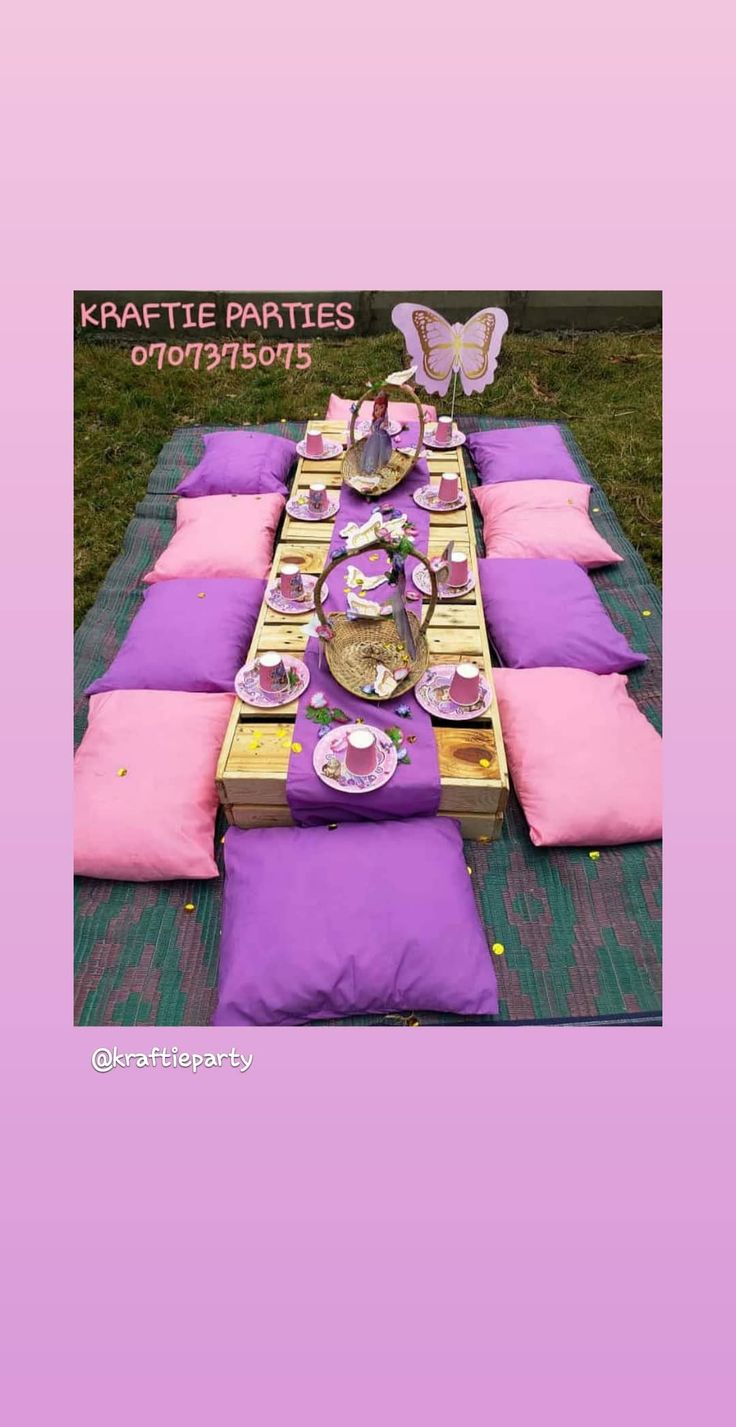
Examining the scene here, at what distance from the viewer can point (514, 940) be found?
106 inches

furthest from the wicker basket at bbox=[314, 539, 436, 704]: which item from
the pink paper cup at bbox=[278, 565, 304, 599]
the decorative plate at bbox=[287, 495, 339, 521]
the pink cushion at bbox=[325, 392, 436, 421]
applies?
the pink cushion at bbox=[325, 392, 436, 421]

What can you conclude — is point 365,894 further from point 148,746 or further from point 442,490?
point 442,490

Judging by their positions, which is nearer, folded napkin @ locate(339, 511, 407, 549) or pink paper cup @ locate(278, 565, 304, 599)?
folded napkin @ locate(339, 511, 407, 549)

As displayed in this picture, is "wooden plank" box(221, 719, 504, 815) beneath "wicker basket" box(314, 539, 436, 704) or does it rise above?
beneath

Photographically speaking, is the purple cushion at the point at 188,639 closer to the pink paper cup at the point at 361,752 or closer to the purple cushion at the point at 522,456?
the pink paper cup at the point at 361,752

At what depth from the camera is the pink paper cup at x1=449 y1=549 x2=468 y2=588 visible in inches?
140

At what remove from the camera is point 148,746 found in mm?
2912

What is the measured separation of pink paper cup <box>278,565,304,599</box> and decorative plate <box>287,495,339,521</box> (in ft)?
2.24

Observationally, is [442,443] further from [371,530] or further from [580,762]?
[580,762]

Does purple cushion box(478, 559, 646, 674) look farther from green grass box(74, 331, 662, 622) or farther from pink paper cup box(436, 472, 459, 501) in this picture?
green grass box(74, 331, 662, 622)

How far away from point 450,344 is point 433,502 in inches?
32.0

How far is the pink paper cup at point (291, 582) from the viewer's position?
3453 mm

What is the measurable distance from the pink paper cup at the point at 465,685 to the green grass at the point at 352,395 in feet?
6.52

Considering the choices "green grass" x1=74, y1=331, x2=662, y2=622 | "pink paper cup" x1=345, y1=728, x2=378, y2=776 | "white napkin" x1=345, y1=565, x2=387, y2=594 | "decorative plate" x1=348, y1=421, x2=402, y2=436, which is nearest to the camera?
"pink paper cup" x1=345, y1=728, x2=378, y2=776
